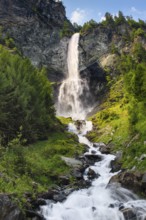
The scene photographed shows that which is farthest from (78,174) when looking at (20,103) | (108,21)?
(108,21)

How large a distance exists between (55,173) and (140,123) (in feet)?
55.4

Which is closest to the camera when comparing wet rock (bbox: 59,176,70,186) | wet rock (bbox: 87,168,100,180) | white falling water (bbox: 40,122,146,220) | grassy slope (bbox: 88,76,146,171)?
white falling water (bbox: 40,122,146,220)

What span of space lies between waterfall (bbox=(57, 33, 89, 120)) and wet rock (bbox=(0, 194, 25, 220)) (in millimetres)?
75159

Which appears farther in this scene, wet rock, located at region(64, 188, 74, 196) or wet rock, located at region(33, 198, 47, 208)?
wet rock, located at region(64, 188, 74, 196)

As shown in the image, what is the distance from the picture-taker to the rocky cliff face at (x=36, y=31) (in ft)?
393

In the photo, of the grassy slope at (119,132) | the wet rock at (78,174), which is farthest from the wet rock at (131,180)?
the wet rock at (78,174)

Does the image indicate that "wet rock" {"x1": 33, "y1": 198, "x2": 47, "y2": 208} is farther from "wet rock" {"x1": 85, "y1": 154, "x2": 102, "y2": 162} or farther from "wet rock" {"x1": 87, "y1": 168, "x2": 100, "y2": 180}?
"wet rock" {"x1": 85, "y1": 154, "x2": 102, "y2": 162}

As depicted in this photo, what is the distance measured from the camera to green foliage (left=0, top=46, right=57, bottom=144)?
42.6 m

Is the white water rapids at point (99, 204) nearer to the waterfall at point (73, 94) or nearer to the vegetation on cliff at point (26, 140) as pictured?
the vegetation on cliff at point (26, 140)

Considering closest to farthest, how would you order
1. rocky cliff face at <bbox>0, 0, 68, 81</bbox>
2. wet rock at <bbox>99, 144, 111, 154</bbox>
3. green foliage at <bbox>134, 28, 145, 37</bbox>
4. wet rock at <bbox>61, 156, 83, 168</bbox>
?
wet rock at <bbox>61, 156, 83, 168</bbox> < wet rock at <bbox>99, 144, 111, 154</bbox> < rocky cliff face at <bbox>0, 0, 68, 81</bbox> < green foliage at <bbox>134, 28, 145, 37</bbox>

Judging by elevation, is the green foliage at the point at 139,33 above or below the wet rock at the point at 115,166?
above

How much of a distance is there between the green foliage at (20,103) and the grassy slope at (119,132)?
12.0 m

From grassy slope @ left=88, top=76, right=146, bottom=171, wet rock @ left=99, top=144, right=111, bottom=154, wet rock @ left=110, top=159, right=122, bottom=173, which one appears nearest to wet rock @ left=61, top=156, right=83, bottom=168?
wet rock @ left=110, top=159, right=122, bottom=173

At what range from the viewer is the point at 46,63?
392 feet
